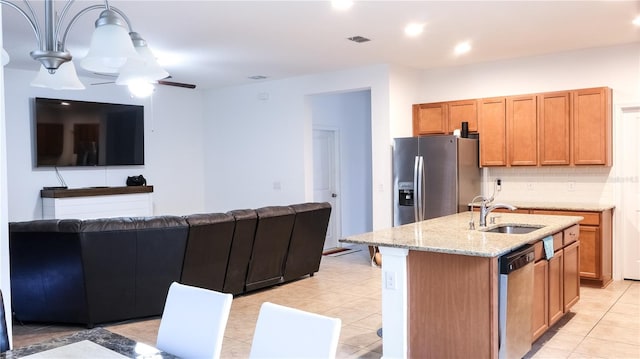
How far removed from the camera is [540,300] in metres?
3.68

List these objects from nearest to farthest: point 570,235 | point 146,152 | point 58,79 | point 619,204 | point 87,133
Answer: point 58,79 < point 570,235 < point 619,204 < point 87,133 < point 146,152

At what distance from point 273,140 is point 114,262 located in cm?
414

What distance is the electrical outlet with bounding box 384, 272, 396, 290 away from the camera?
3.34m

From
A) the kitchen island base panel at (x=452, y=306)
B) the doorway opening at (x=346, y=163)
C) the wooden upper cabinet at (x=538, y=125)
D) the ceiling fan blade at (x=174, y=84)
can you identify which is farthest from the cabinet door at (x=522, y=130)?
the ceiling fan blade at (x=174, y=84)

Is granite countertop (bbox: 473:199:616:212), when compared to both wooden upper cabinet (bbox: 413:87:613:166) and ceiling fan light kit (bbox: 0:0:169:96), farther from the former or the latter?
ceiling fan light kit (bbox: 0:0:169:96)

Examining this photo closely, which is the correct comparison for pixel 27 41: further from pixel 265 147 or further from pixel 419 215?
pixel 419 215

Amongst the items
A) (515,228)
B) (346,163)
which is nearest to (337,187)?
(346,163)

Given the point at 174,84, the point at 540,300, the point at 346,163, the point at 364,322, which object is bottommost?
the point at 364,322

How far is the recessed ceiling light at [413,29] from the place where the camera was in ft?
16.0

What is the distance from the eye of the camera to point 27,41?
5.40 meters

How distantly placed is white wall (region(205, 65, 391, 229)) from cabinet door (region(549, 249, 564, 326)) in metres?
2.85

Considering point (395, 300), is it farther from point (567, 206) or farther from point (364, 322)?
point (567, 206)

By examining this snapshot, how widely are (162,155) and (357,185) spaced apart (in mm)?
3245

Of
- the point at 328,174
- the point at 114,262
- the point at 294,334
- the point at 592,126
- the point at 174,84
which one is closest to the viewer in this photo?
the point at 294,334
